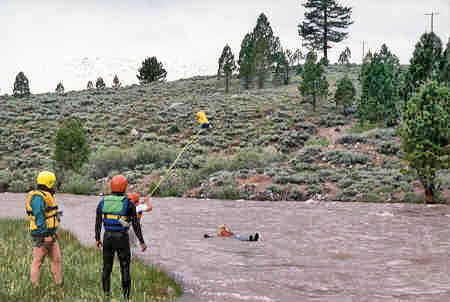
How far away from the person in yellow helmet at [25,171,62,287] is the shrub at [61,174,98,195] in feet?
60.4

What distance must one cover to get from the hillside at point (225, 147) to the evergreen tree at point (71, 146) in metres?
1.21

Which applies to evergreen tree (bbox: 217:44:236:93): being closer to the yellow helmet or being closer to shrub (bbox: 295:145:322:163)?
shrub (bbox: 295:145:322:163)

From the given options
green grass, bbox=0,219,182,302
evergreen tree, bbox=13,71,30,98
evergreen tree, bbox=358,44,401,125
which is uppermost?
evergreen tree, bbox=13,71,30,98

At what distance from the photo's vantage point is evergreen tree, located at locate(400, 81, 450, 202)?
1636 centimetres

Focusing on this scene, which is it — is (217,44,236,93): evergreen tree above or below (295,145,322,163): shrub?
above

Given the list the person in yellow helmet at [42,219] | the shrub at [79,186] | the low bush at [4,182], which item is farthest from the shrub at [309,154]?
the person in yellow helmet at [42,219]

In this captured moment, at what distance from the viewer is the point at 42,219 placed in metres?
5.91

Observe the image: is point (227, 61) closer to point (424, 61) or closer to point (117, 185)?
point (424, 61)

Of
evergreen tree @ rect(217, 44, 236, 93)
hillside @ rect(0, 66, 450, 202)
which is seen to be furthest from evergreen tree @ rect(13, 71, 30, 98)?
evergreen tree @ rect(217, 44, 236, 93)

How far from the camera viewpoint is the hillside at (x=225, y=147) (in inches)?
835

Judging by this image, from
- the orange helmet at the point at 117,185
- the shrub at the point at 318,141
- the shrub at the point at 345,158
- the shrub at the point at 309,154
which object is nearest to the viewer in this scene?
the orange helmet at the point at 117,185

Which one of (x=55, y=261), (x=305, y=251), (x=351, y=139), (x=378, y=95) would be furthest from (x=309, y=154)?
(x=55, y=261)

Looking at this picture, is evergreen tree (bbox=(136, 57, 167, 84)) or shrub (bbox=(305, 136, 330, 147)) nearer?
shrub (bbox=(305, 136, 330, 147))

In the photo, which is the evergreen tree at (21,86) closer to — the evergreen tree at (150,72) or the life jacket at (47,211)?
the evergreen tree at (150,72)
